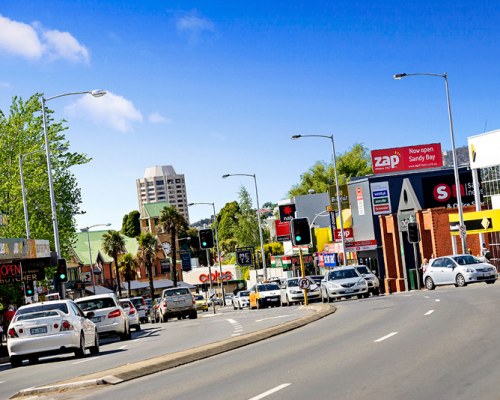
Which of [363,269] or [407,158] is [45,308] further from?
[407,158]

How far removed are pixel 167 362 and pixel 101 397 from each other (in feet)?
13.5

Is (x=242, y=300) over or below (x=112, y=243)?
below

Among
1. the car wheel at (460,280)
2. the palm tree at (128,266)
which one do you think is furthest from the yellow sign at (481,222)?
the palm tree at (128,266)

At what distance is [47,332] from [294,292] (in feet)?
93.8

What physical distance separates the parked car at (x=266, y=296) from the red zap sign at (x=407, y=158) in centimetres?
3513

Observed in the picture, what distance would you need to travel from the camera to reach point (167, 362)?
18.0 m

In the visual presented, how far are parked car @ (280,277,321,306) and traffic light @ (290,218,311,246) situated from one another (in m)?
17.2

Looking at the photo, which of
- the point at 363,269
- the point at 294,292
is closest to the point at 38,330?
the point at 294,292

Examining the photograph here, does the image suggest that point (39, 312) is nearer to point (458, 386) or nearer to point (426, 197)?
Result: point (458, 386)

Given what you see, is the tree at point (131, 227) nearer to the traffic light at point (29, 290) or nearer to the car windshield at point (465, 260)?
the traffic light at point (29, 290)

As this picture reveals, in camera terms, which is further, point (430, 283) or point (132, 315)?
point (430, 283)

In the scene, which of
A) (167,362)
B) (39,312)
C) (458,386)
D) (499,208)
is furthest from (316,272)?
(458,386)

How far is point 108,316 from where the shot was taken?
104ft

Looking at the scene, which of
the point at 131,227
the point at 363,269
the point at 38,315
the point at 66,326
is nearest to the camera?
the point at 66,326
